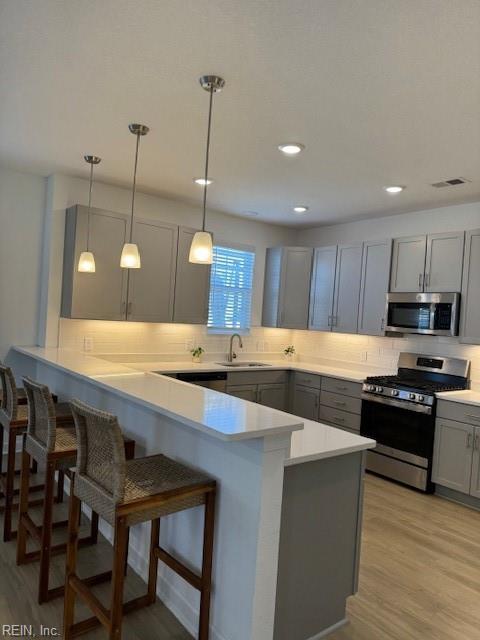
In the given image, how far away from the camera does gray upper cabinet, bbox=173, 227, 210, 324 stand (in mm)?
4582

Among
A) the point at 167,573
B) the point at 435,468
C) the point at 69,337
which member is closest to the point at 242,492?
the point at 167,573

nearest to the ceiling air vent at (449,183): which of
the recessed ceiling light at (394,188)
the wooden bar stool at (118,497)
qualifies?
the recessed ceiling light at (394,188)

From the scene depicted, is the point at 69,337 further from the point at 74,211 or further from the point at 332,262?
the point at 332,262

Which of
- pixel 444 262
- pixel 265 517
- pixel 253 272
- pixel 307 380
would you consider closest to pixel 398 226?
pixel 444 262

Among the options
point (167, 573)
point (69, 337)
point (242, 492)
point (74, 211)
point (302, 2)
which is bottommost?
point (167, 573)

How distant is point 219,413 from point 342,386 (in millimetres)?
2962

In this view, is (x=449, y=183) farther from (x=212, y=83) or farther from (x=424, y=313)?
(x=212, y=83)

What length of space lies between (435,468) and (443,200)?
7.87ft

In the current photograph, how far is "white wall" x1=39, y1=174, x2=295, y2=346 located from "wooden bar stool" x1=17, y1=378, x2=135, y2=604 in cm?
185

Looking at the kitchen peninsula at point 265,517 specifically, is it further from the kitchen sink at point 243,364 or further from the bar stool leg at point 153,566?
the kitchen sink at point 243,364

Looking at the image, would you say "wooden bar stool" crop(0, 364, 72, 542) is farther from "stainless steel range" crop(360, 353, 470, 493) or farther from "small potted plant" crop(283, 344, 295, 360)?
"small potted plant" crop(283, 344, 295, 360)

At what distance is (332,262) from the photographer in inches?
205

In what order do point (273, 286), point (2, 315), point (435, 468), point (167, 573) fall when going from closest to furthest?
point (167, 573) → point (435, 468) → point (2, 315) → point (273, 286)

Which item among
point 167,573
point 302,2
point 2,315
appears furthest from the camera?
point 2,315
